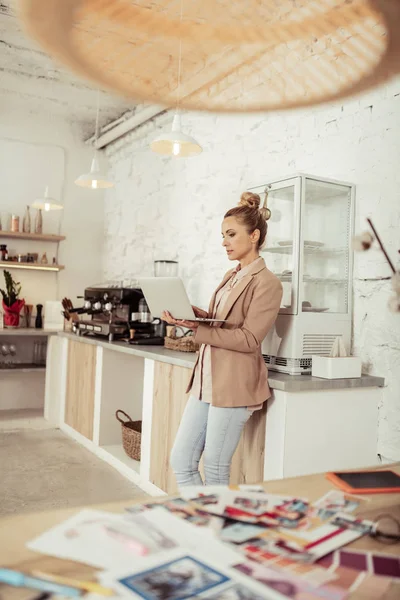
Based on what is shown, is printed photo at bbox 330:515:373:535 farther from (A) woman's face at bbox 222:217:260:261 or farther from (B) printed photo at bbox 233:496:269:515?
(A) woman's face at bbox 222:217:260:261

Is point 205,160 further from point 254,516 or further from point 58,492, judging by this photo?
point 254,516

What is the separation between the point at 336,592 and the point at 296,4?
2.62 feet

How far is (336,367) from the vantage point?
254 cm

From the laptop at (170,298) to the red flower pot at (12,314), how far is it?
3326 mm

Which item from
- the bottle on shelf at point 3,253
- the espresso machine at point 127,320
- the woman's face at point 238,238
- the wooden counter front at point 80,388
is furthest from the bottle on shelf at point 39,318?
the woman's face at point 238,238

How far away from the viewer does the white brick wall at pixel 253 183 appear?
105 inches

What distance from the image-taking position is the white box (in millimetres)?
2537

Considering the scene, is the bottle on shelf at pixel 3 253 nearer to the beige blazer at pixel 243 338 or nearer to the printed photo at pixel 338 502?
the beige blazer at pixel 243 338

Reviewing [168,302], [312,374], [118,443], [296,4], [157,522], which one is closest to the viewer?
[296,4]

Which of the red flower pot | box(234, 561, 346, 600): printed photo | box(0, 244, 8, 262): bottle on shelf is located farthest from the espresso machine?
box(234, 561, 346, 600): printed photo

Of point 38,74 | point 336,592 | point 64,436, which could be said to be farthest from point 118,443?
point 336,592

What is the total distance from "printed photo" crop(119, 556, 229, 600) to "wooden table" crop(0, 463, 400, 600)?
0.08 m

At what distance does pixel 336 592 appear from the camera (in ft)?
2.65

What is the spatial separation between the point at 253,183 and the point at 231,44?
3.06 metres
